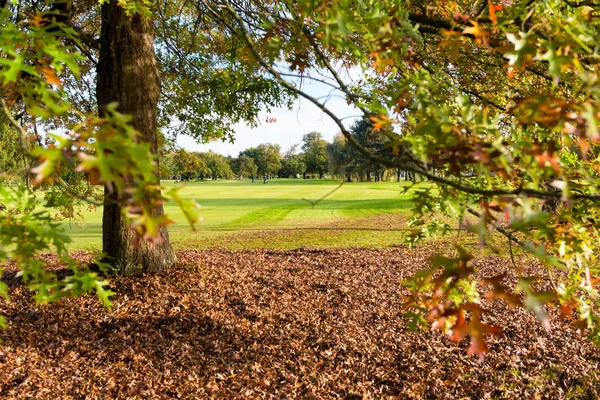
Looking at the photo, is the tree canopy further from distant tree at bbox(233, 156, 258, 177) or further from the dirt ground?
distant tree at bbox(233, 156, 258, 177)

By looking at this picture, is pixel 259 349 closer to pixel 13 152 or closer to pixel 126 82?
pixel 126 82

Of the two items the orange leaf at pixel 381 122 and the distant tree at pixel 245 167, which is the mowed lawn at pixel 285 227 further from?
the distant tree at pixel 245 167

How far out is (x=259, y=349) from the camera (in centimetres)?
470

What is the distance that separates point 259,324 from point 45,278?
3.51 meters

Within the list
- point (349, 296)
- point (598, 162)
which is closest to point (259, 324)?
point (349, 296)

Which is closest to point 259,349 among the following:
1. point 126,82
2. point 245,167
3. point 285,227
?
point 126,82

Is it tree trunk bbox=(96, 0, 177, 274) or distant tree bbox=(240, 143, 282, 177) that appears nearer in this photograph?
tree trunk bbox=(96, 0, 177, 274)

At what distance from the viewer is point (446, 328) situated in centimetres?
229

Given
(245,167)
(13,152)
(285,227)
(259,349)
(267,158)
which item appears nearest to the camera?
(259,349)

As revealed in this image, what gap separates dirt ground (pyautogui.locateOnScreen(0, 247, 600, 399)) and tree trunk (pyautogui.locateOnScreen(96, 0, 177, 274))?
1.78 ft

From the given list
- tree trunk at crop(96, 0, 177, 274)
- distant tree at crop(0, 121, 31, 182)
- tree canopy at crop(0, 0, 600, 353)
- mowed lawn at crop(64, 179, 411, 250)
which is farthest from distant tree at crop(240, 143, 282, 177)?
tree canopy at crop(0, 0, 600, 353)

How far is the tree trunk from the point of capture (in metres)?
5.77

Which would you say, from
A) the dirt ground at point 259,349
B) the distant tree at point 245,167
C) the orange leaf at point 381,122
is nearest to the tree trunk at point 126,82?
the dirt ground at point 259,349

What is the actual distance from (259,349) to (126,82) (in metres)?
4.20
